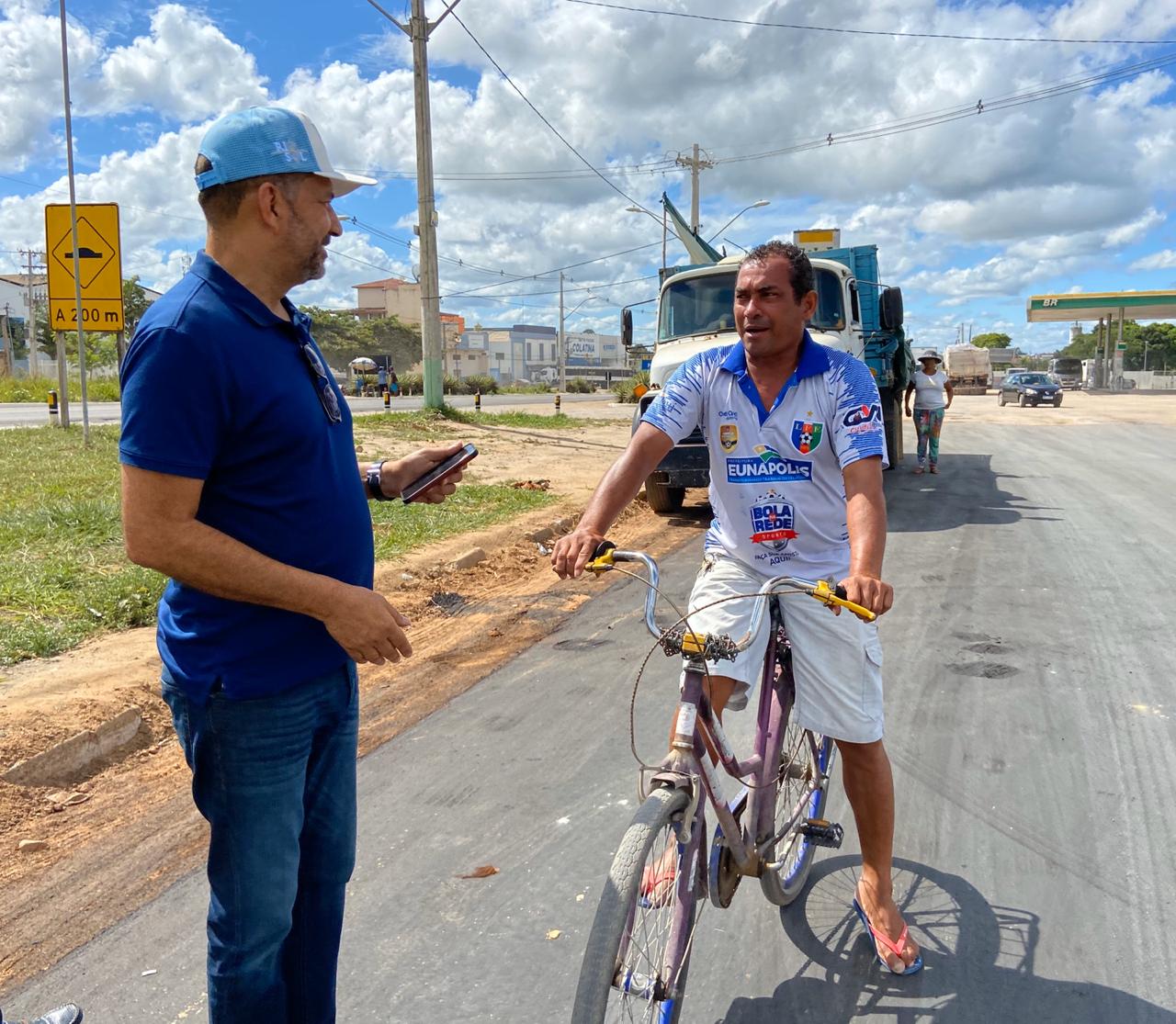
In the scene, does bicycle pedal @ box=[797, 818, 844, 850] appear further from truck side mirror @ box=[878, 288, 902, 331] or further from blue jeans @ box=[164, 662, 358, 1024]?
truck side mirror @ box=[878, 288, 902, 331]

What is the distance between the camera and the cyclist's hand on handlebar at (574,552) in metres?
2.55

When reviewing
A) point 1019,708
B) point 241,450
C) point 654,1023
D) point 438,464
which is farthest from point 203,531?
point 1019,708

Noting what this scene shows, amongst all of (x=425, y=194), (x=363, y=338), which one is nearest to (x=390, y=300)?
(x=363, y=338)

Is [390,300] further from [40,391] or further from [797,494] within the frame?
[797,494]

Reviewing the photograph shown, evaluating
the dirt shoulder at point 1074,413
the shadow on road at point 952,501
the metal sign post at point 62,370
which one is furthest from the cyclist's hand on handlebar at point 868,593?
the dirt shoulder at point 1074,413

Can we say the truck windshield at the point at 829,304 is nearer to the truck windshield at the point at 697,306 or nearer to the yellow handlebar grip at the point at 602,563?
the truck windshield at the point at 697,306

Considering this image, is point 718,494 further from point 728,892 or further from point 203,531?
point 203,531

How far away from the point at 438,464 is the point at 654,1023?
4.73 feet

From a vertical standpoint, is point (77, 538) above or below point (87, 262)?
below

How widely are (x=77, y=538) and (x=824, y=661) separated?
22.3ft

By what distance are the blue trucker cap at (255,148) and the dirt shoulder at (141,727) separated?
169 cm

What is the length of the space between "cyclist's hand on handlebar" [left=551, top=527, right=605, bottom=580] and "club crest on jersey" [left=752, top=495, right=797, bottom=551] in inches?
22.4

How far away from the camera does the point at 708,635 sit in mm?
2396

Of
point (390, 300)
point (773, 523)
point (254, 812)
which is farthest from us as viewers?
point (390, 300)
